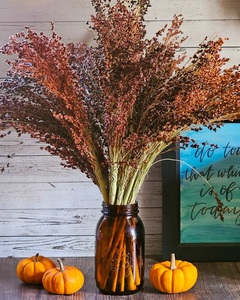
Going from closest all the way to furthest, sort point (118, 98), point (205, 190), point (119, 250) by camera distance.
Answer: point (118, 98) < point (119, 250) < point (205, 190)

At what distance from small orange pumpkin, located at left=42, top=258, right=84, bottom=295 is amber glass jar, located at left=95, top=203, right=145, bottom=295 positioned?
2.7 inches

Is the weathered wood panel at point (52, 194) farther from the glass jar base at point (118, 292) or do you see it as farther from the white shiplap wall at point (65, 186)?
the glass jar base at point (118, 292)

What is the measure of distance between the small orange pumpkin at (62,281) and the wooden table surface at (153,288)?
0.08 ft

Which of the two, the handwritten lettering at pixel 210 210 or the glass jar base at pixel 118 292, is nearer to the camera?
the glass jar base at pixel 118 292

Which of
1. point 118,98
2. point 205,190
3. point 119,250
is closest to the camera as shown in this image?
point 118,98

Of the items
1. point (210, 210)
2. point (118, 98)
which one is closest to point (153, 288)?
point (210, 210)

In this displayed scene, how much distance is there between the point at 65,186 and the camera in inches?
47.8

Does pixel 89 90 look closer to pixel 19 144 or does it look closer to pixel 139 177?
pixel 139 177

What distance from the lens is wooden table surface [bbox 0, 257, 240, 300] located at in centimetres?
93

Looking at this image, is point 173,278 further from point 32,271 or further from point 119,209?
point 32,271

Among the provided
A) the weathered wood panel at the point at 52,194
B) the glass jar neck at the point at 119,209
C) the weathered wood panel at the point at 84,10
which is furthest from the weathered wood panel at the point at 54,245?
the weathered wood panel at the point at 84,10

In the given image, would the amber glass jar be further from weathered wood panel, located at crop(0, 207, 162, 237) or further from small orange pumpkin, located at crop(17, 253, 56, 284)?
weathered wood panel, located at crop(0, 207, 162, 237)

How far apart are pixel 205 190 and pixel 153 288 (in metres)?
0.40

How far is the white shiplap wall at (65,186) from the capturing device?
3.91 ft
